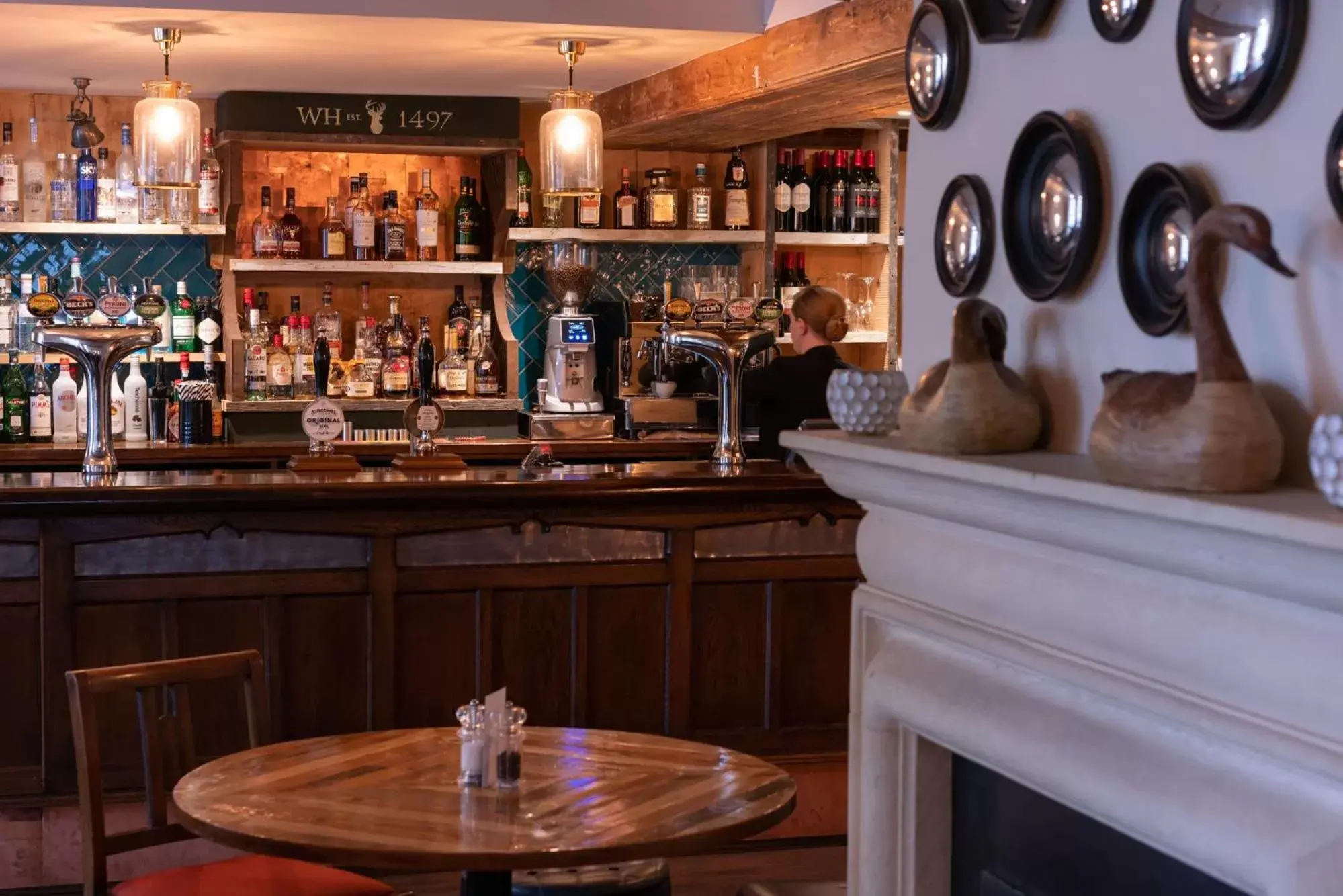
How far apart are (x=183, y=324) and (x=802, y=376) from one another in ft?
9.03

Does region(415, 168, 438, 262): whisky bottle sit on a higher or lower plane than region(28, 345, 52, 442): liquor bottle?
higher

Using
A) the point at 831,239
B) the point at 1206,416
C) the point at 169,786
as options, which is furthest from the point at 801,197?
the point at 1206,416

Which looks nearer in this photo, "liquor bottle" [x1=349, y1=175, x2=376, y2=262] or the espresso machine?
"liquor bottle" [x1=349, y1=175, x2=376, y2=262]

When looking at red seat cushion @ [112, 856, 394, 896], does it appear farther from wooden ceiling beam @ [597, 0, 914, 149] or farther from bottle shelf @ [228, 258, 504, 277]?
bottle shelf @ [228, 258, 504, 277]

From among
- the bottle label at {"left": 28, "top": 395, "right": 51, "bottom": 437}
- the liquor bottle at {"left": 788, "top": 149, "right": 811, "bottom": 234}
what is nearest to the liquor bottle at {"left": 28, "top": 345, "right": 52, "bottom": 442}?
the bottle label at {"left": 28, "top": 395, "right": 51, "bottom": 437}

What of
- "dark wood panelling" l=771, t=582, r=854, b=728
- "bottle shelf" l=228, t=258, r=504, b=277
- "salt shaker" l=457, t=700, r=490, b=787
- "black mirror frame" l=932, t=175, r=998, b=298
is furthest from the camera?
"bottle shelf" l=228, t=258, r=504, b=277

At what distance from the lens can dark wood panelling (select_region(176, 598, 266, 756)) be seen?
14.3 ft

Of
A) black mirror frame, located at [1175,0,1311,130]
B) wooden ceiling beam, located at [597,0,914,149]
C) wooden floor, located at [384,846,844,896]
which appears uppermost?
wooden ceiling beam, located at [597,0,914,149]

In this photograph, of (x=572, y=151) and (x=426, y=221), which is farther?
(x=426, y=221)

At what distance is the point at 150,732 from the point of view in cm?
317

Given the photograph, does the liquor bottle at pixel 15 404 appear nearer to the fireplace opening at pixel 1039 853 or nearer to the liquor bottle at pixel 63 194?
the liquor bottle at pixel 63 194

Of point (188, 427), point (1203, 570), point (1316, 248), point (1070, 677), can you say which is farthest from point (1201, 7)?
point (188, 427)

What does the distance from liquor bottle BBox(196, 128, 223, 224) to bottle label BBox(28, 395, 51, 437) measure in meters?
0.96

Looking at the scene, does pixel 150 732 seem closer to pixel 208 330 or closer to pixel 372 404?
pixel 372 404
